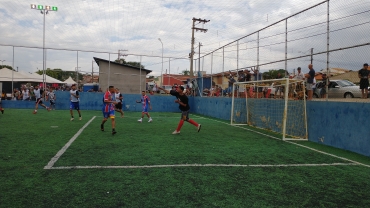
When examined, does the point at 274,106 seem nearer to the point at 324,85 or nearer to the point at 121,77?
the point at 324,85

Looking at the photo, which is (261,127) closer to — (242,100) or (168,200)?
(242,100)

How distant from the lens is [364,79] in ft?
26.6

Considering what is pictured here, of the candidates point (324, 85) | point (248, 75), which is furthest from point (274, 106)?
point (324, 85)

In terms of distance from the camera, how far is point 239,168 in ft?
20.3

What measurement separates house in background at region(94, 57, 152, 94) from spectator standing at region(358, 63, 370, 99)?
2157 centimetres

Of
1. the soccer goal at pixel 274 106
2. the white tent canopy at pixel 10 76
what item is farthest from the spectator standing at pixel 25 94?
the soccer goal at pixel 274 106

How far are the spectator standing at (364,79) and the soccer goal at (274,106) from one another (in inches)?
105

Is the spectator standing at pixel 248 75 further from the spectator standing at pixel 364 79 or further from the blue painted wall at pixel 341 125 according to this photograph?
the spectator standing at pixel 364 79

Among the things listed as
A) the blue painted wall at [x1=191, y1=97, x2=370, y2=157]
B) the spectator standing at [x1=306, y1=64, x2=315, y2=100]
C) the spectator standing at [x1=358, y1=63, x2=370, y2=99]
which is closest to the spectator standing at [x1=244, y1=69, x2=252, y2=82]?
the spectator standing at [x1=306, y1=64, x2=315, y2=100]

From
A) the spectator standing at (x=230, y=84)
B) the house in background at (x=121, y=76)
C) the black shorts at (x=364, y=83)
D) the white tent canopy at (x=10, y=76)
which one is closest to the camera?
the black shorts at (x=364, y=83)

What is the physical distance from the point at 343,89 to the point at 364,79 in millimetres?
1163

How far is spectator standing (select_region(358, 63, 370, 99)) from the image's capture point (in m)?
7.89

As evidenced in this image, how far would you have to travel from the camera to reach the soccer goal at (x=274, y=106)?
1115cm

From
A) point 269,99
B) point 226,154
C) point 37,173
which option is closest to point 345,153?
point 226,154
